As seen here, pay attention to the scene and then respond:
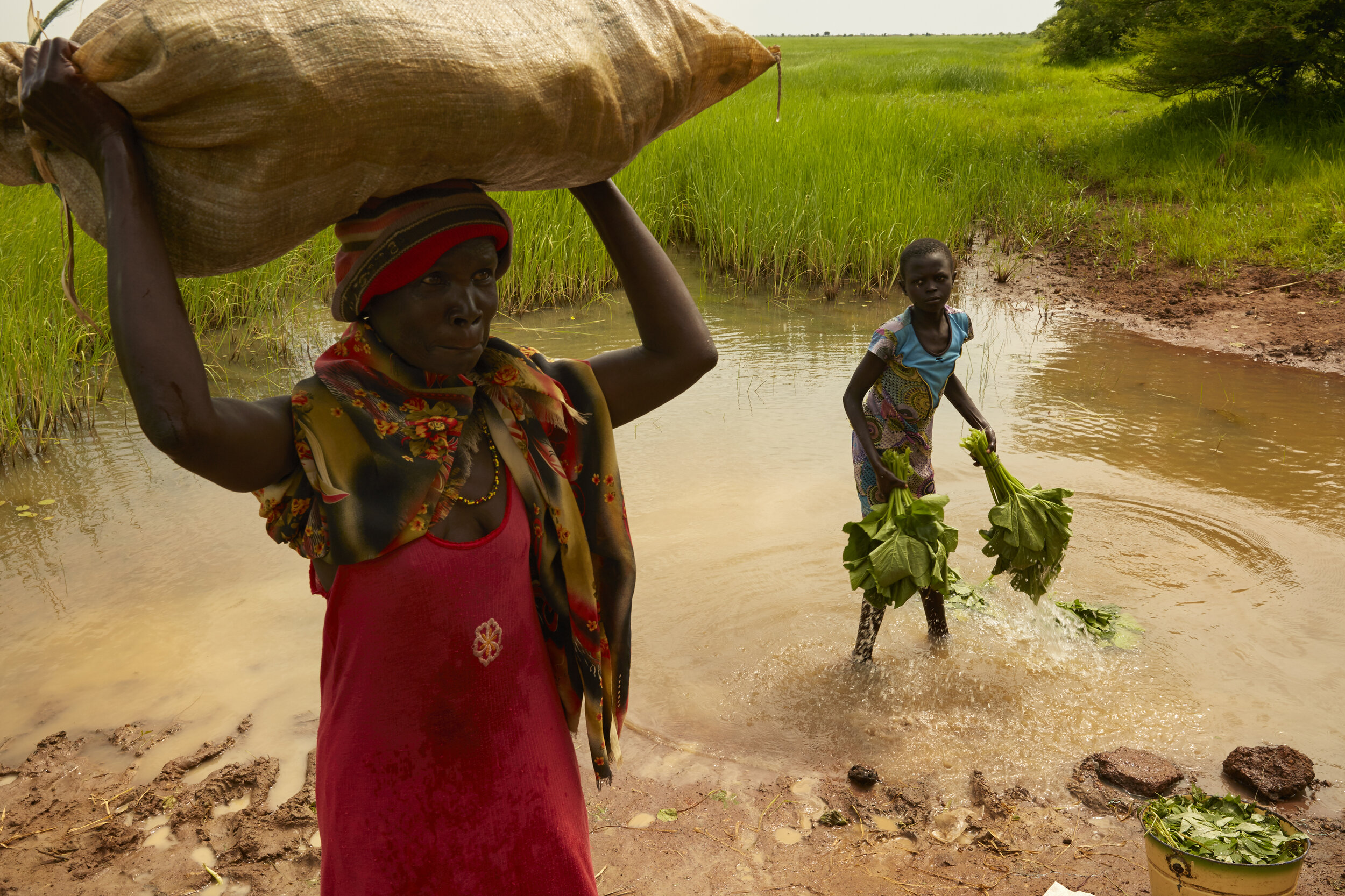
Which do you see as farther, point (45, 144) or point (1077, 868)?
point (1077, 868)

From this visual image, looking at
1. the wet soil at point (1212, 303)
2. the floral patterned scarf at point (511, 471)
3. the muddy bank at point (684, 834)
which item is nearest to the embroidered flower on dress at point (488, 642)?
the floral patterned scarf at point (511, 471)

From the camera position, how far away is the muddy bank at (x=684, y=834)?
7.22 feet

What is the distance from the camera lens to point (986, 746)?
276 cm

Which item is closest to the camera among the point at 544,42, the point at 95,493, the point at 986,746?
the point at 544,42

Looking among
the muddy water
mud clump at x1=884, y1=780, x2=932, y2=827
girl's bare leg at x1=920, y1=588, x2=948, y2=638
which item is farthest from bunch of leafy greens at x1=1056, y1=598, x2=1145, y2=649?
mud clump at x1=884, y1=780, x2=932, y2=827

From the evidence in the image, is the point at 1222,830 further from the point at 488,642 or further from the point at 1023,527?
the point at 488,642

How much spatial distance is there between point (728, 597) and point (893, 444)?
913 mm

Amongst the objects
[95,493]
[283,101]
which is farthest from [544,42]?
[95,493]

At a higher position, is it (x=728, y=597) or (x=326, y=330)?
(x=326, y=330)

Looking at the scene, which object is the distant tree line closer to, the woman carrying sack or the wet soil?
the wet soil

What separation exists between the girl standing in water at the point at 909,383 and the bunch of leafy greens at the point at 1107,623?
0.58 metres

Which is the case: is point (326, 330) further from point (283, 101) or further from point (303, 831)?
point (283, 101)

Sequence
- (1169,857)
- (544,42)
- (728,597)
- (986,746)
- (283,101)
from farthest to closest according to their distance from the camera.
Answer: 1. (728,597)
2. (986,746)
3. (1169,857)
4. (544,42)
5. (283,101)

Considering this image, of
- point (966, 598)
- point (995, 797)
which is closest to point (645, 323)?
point (995, 797)
